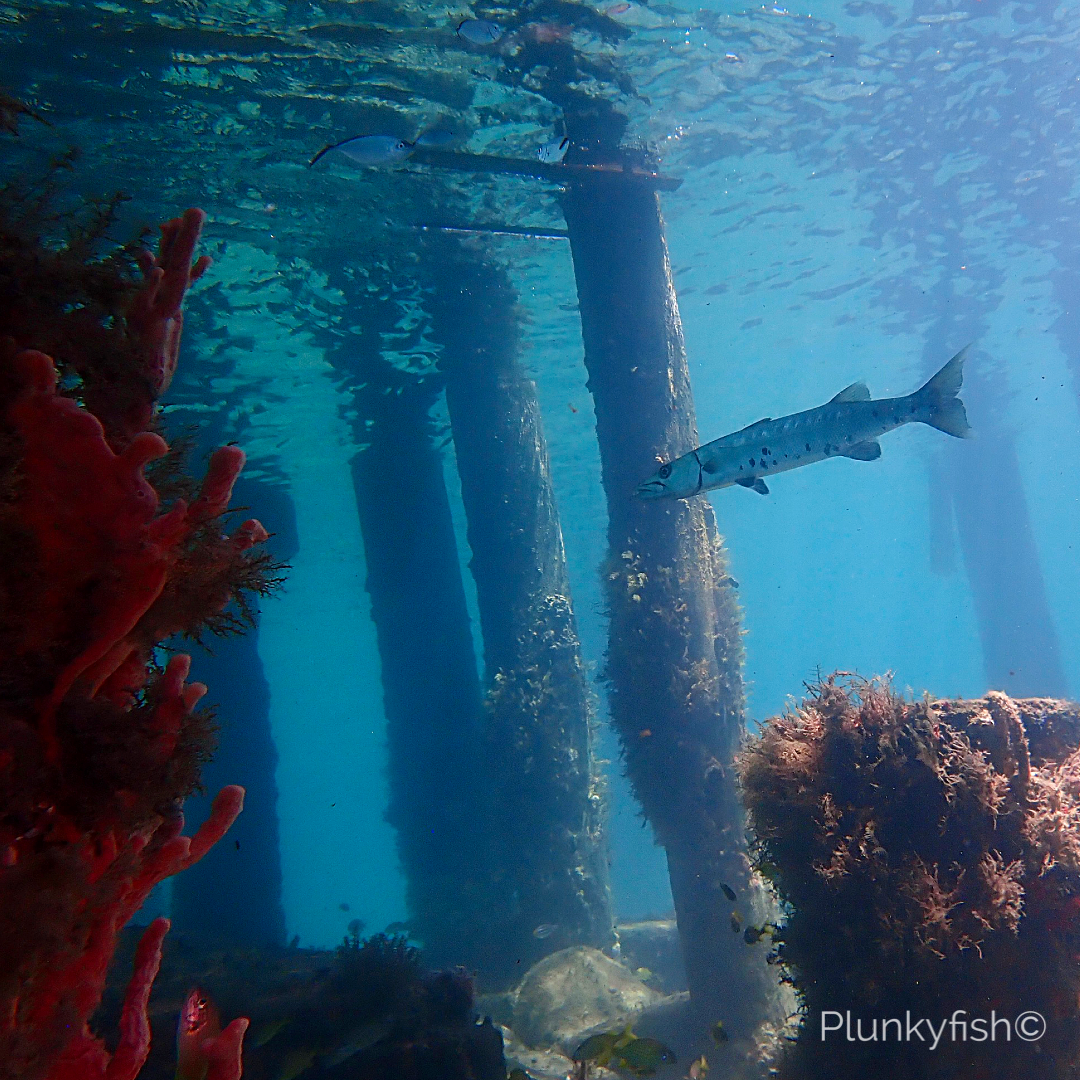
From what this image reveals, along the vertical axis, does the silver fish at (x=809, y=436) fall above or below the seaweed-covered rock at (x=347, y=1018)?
above

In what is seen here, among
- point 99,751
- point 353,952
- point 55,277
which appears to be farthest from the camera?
point 353,952

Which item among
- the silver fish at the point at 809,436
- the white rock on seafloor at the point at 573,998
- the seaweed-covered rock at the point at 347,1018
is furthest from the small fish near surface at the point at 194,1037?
the white rock on seafloor at the point at 573,998

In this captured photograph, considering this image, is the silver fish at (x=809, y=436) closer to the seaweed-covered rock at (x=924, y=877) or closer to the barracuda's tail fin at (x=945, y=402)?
the barracuda's tail fin at (x=945, y=402)

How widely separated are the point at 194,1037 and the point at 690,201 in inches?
728

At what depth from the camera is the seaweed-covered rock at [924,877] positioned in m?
4.73

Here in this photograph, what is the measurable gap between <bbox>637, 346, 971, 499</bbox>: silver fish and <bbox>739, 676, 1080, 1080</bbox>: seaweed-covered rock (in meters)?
2.44

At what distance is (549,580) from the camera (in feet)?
47.9

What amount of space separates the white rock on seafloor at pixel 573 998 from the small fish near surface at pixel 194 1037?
28.1 feet

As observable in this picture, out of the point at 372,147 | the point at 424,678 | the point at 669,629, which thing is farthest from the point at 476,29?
the point at 424,678

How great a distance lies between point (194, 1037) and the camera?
2.83m

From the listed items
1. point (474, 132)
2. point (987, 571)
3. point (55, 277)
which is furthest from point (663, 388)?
point (987, 571)

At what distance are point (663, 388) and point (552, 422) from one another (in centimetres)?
1861

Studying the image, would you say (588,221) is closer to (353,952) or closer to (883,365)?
(353,952)

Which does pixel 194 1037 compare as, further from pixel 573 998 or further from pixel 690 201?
pixel 690 201
